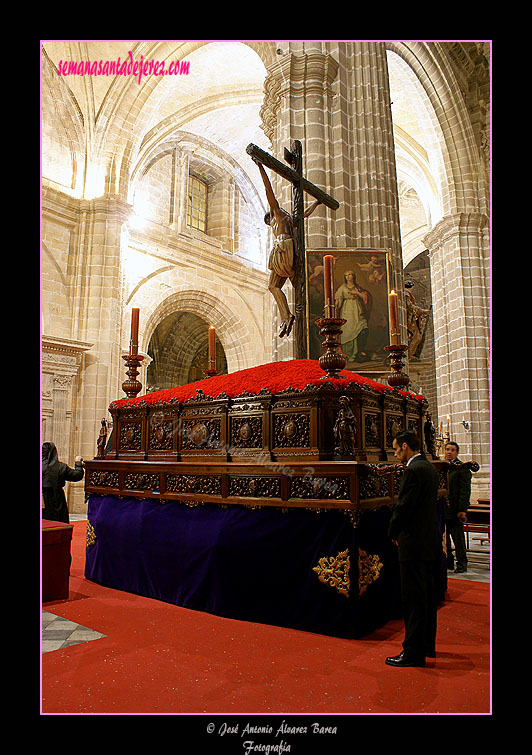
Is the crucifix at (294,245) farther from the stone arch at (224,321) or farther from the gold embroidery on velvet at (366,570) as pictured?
the stone arch at (224,321)

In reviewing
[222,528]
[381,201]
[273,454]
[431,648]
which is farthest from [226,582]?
[381,201]

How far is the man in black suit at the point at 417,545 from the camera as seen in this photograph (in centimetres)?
266

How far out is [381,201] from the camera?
7711 mm

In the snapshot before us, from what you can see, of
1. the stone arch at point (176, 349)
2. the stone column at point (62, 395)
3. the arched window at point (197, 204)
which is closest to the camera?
the stone column at point (62, 395)

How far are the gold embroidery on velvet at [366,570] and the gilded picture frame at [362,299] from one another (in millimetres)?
4060

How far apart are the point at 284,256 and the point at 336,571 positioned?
2391 mm

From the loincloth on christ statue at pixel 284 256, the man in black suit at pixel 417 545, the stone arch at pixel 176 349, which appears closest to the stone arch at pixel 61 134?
the stone arch at pixel 176 349

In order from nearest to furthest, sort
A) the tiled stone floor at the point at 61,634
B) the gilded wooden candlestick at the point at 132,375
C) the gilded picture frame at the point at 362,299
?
the tiled stone floor at the point at 61,634
the gilded wooden candlestick at the point at 132,375
the gilded picture frame at the point at 362,299

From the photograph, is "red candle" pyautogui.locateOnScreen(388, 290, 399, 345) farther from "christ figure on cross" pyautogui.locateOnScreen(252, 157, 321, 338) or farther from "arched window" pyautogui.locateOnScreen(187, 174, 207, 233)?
"arched window" pyautogui.locateOnScreen(187, 174, 207, 233)

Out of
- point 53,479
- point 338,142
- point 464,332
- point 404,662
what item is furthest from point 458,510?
point 464,332

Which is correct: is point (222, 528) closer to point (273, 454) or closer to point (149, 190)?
point (273, 454)

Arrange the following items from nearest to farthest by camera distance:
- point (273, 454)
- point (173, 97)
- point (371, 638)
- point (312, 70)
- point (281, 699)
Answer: point (281, 699)
point (371, 638)
point (273, 454)
point (312, 70)
point (173, 97)

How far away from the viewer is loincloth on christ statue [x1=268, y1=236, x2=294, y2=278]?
4246mm
